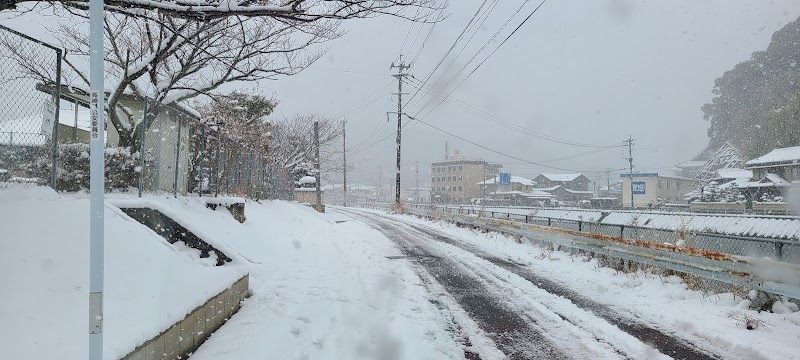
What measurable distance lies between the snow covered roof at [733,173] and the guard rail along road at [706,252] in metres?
38.4

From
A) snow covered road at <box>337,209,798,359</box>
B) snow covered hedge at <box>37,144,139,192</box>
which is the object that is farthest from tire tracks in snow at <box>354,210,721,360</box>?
snow covered hedge at <box>37,144,139,192</box>

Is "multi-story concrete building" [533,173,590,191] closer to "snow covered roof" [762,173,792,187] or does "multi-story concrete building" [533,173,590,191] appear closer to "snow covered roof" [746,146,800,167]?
"snow covered roof" [746,146,800,167]

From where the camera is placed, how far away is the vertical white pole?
7.69ft

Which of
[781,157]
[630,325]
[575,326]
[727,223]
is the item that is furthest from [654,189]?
[575,326]

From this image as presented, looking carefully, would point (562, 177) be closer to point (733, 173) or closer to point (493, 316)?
point (733, 173)

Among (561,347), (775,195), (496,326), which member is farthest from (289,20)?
(775,195)

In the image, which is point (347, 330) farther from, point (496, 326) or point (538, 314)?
point (538, 314)

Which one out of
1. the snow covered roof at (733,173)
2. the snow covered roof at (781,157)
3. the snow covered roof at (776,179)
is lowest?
the snow covered roof at (776,179)

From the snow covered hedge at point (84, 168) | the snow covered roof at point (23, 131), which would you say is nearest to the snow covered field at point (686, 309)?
the snow covered hedge at point (84, 168)

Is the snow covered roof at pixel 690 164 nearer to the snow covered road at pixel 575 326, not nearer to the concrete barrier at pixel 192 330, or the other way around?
the snow covered road at pixel 575 326

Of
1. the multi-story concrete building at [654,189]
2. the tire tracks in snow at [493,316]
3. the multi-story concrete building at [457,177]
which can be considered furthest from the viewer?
the multi-story concrete building at [457,177]

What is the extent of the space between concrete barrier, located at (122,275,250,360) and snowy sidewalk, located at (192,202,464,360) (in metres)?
0.10

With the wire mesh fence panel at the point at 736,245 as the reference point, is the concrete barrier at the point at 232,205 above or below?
above

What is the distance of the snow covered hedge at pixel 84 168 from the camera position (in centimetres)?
766
